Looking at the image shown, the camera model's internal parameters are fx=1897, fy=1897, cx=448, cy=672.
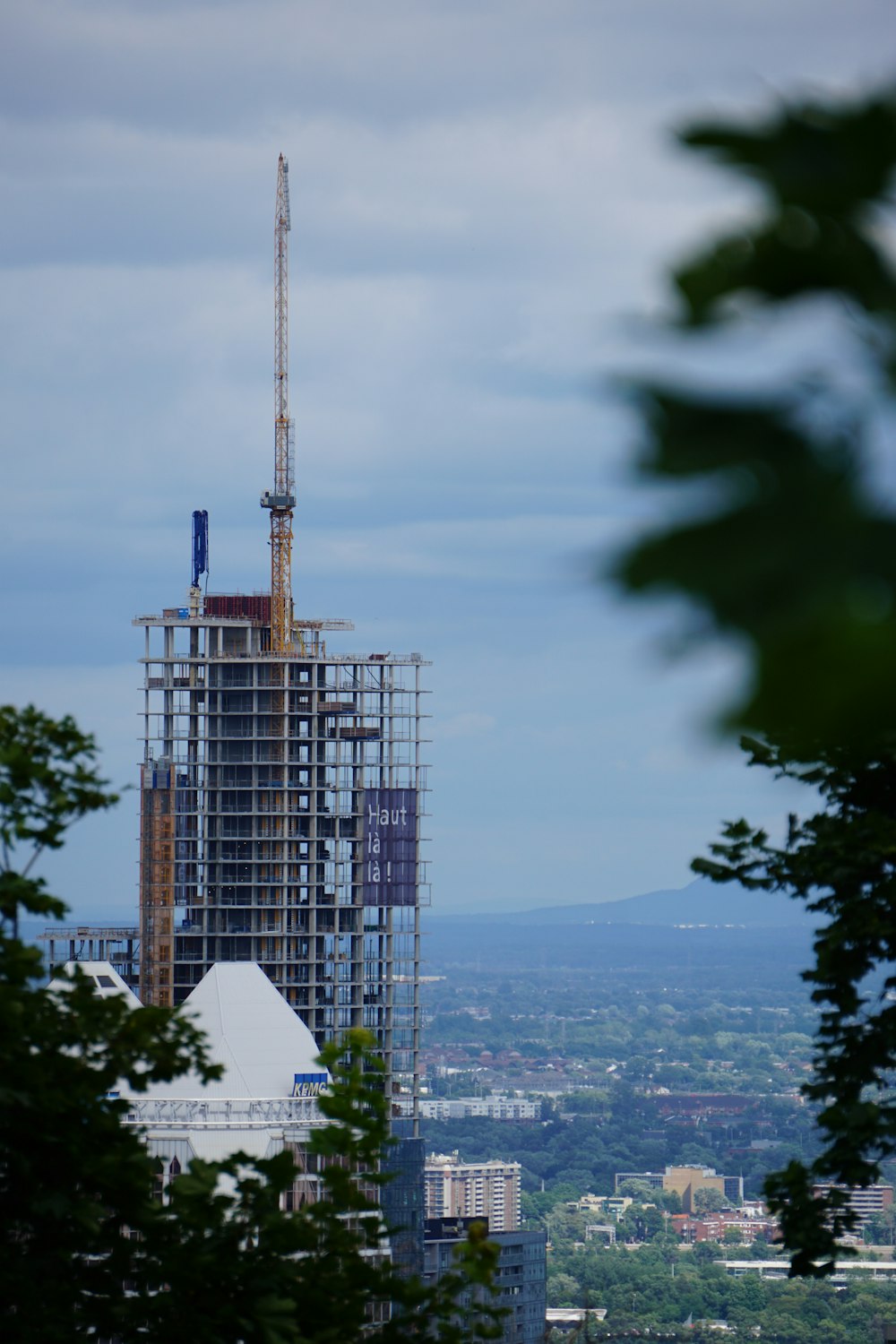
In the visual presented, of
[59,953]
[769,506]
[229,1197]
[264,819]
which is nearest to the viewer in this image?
[769,506]

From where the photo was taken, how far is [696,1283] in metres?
88.8

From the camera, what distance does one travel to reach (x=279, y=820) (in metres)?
87.2

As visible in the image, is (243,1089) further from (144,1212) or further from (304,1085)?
(144,1212)

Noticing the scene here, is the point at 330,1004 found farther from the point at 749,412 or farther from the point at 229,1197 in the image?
the point at 749,412

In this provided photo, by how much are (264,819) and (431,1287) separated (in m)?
78.9

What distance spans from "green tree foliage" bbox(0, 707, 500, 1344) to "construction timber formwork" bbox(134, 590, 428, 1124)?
245 ft

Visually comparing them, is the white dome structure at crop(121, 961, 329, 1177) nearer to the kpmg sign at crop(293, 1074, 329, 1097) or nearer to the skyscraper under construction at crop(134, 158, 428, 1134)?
the kpmg sign at crop(293, 1074, 329, 1097)

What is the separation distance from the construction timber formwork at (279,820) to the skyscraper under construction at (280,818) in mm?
82

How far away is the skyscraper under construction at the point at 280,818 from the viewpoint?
85.6 metres

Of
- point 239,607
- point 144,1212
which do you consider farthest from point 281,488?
point 144,1212

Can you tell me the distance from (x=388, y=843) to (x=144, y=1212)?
79.7 metres

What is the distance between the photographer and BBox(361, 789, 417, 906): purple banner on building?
88.8 metres

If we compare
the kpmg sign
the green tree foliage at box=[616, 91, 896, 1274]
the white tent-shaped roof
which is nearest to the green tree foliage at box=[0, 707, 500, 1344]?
the green tree foliage at box=[616, 91, 896, 1274]

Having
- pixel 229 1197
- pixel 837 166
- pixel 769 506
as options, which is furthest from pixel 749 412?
pixel 229 1197
